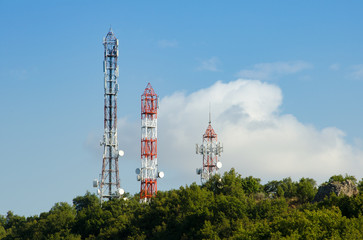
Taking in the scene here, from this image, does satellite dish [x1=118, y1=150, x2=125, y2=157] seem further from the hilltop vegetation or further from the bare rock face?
the bare rock face

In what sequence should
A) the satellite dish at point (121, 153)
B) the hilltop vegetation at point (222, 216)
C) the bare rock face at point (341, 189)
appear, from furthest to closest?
1. the satellite dish at point (121, 153)
2. the bare rock face at point (341, 189)
3. the hilltop vegetation at point (222, 216)

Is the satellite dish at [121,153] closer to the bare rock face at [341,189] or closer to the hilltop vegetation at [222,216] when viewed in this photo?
the hilltop vegetation at [222,216]

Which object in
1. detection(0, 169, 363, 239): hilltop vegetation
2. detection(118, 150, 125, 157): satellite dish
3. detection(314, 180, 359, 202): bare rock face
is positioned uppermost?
detection(118, 150, 125, 157): satellite dish

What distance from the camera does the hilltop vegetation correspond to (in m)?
58.6

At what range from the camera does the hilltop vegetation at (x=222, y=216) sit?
5862 centimetres

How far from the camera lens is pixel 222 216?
74562 millimetres

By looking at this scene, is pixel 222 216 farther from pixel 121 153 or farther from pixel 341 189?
pixel 121 153

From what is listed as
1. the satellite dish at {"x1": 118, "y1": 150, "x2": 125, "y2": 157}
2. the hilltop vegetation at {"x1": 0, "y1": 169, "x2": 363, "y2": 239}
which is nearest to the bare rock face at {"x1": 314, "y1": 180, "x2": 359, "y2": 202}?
the hilltop vegetation at {"x1": 0, "y1": 169, "x2": 363, "y2": 239}

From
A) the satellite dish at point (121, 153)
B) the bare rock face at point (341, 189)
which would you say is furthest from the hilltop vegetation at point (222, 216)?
the satellite dish at point (121, 153)

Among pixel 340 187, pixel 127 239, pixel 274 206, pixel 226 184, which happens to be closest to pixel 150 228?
pixel 127 239

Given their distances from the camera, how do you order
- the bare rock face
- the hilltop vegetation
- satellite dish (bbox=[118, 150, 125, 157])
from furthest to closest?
satellite dish (bbox=[118, 150, 125, 157])
the bare rock face
the hilltop vegetation

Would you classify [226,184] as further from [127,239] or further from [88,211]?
[88,211]

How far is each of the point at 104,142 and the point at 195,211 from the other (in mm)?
33664

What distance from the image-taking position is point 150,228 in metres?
84.7
